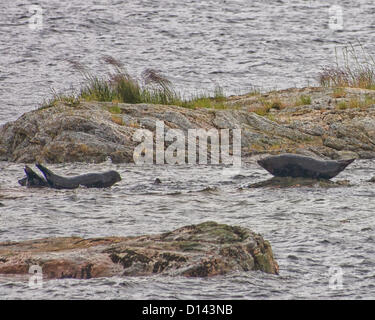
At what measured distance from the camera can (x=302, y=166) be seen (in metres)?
13.3

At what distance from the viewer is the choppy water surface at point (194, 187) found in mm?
8109

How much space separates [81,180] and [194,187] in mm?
1810

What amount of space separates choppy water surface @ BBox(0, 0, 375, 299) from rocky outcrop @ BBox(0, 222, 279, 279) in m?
0.13

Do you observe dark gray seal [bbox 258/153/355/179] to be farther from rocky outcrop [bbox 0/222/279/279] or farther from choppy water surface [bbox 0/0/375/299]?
rocky outcrop [bbox 0/222/279/279]

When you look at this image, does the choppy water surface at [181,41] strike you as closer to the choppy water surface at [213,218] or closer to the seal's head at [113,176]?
the seal's head at [113,176]

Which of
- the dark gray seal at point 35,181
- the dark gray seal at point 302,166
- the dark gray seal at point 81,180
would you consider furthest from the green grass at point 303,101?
the dark gray seal at point 35,181

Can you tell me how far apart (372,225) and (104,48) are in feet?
74.4

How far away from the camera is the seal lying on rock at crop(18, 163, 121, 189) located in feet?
44.3

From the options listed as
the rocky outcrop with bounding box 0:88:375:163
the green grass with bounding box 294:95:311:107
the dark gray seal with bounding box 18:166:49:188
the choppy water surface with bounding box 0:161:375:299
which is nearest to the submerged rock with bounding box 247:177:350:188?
the choppy water surface with bounding box 0:161:375:299

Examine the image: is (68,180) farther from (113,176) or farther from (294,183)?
(294,183)

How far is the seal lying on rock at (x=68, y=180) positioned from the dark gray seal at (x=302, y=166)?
2.43 m

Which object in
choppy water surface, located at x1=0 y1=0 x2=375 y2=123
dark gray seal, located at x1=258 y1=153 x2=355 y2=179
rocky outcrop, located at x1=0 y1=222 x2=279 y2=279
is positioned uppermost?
rocky outcrop, located at x1=0 y1=222 x2=279 y2=279

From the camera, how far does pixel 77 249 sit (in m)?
8.71

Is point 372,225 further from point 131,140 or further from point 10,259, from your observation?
point 131,140
